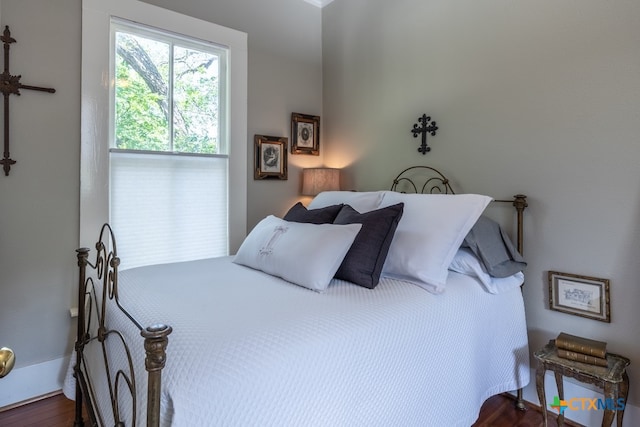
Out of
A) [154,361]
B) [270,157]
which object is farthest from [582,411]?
[270,157]

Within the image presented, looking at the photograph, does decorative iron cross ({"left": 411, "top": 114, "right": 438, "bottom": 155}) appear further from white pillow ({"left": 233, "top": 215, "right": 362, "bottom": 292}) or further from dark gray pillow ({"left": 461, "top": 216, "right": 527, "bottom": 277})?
white pillow ({"left": 233, "top": 215, "right": 362, "bottom": 292})

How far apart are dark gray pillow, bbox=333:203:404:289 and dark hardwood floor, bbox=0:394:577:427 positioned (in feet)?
3.15

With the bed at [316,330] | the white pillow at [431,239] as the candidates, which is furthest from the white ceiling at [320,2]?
the white pillow at [431,239]

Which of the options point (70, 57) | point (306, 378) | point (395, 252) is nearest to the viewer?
point (306, 378)

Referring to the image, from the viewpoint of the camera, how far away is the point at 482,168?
6.93 ft

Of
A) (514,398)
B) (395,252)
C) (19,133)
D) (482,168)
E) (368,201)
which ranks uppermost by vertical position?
(19,133)

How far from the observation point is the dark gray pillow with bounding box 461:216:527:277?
1.70 m

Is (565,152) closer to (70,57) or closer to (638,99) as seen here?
(638,99)

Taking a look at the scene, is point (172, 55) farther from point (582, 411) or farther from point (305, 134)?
point (582, 411)

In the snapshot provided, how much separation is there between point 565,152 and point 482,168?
0.43 meters

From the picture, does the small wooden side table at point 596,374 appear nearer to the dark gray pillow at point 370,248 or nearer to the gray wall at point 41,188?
the dark gray pillow at point 370,248

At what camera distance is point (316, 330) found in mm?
1082

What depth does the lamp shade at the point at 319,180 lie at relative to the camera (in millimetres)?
2945

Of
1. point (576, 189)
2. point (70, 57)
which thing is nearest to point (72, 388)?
point (70, 57)
